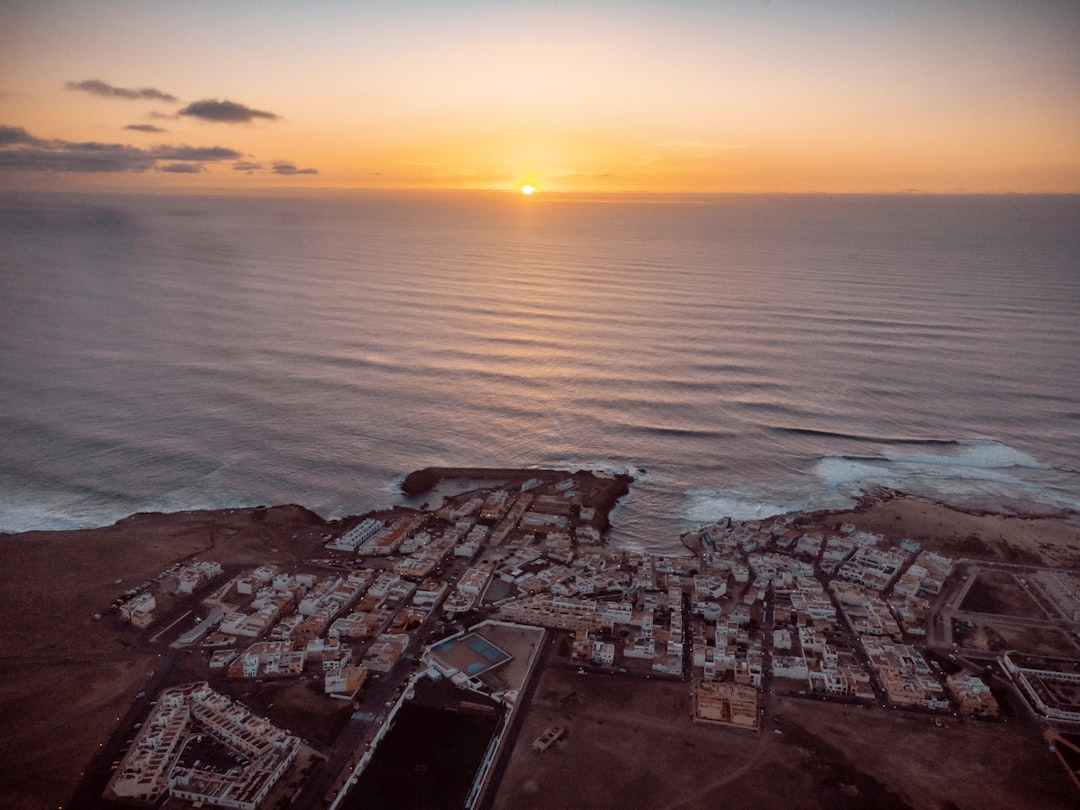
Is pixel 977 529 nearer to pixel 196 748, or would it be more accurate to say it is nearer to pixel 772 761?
pixel 772 761

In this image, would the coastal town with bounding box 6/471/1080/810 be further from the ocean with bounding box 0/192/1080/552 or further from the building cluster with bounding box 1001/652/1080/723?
the ocean with bounding box 0/192/1080/552

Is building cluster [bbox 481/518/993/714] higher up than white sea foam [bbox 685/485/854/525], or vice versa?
building cluster [bbox 481/518/993/714]

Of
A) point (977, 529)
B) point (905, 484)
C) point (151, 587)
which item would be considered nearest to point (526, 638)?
point (151, 587)

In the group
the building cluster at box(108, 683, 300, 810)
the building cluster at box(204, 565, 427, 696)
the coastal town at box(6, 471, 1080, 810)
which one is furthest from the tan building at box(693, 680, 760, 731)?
the building cluster at box(108, 683, 300, 810)

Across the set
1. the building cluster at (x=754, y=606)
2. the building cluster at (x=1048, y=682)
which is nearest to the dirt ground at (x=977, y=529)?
the building cluster at (x=754, y=606)

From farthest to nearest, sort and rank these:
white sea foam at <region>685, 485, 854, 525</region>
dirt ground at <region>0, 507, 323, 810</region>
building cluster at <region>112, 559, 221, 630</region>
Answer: white sea foam at <region>685, 485, 854, 525</region> < building cluster at <region>112, 559, 221, 630</region> < dirt ground at <region>0, 507, 323, 810</region>
